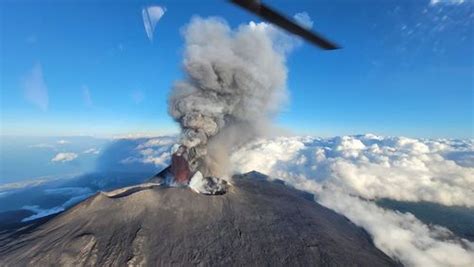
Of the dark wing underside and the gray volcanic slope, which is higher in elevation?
the dark wing underside

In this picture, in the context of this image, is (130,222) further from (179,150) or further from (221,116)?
(221,116)

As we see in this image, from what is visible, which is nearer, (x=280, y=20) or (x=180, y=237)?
(x=280, y=20)

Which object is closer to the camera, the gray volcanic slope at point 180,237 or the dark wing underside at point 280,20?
the dark wing underside at point 280,20

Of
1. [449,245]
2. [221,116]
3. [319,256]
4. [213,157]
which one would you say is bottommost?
[449,245]

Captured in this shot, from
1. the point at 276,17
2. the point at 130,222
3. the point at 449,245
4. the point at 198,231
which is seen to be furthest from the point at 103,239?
the point at 449,245

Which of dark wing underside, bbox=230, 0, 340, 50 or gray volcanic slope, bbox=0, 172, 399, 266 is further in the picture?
gray volcanic slope, bbox=0, 172, 399, 266

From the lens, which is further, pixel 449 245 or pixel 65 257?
pixel 449 245

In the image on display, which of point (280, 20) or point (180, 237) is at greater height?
point (280, 20)

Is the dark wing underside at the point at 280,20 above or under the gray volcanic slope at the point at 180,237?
above
